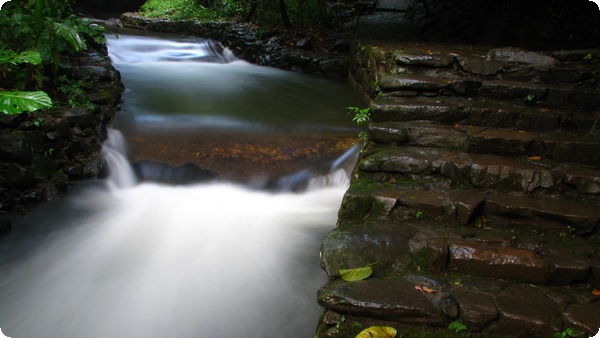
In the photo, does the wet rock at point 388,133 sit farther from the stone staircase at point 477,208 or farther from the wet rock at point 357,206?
the wet rock at point 357,206

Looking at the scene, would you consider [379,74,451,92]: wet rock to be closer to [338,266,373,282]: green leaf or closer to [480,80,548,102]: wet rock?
[480,80,548,102]: wet rock

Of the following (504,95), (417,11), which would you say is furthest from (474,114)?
(417,11)

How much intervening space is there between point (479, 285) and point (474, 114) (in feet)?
7.02

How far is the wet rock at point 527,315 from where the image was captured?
8.23ft

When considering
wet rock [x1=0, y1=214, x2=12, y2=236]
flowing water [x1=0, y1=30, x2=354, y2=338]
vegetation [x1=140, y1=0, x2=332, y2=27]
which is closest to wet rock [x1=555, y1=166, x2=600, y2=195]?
flowing water [x1=0, y1=30, x2=354, y2=338]

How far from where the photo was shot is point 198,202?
16.4ft

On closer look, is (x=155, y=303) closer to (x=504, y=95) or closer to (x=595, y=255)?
(x=595, y=255)

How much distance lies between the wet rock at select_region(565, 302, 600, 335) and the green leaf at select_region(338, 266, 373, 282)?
1.25m

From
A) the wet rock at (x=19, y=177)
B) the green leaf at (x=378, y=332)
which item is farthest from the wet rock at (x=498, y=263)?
the wet rock at (x=19, y=177)

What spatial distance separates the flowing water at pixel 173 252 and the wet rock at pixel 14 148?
62 centimetres

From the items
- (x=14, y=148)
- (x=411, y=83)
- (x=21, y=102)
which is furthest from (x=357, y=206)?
(x=14, y=148)

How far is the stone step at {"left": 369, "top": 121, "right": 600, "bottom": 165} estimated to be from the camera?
151 inches

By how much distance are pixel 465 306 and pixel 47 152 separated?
4920mm

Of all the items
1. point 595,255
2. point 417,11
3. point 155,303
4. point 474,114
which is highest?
point 417,11
